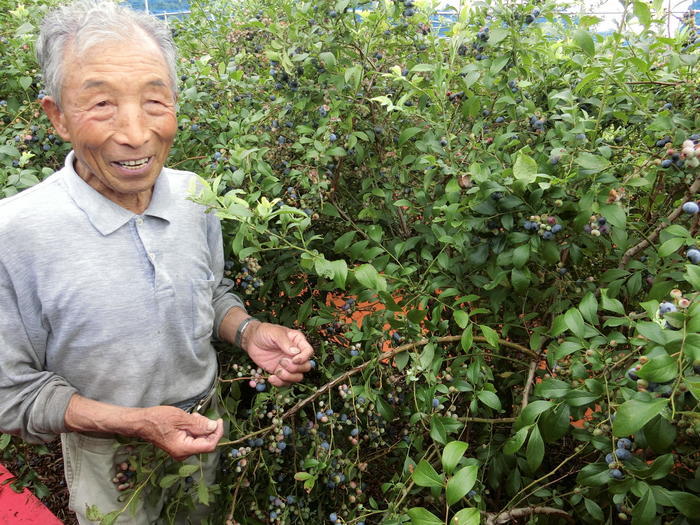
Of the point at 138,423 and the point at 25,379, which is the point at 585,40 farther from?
the point at 25,379

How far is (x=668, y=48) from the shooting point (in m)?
1.63

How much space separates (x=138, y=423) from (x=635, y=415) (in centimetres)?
109

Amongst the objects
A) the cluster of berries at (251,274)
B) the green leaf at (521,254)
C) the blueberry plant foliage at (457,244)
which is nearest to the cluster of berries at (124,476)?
the blueberry plant foliage at (457,244)

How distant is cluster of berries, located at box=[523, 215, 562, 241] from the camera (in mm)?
1313

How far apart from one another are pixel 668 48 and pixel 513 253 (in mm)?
846

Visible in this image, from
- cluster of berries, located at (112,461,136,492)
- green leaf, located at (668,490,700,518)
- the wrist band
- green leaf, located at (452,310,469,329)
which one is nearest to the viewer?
green leaf, located at (668,490,700,518)

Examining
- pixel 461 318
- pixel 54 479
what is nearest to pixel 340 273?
pixel 461 318

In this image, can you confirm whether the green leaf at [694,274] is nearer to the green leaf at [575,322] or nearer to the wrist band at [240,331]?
the green leaf at [575,322]

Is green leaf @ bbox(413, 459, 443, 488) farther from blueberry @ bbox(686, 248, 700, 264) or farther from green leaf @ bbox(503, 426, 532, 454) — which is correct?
blueberry @ bbox(686, 248, 700, 264)

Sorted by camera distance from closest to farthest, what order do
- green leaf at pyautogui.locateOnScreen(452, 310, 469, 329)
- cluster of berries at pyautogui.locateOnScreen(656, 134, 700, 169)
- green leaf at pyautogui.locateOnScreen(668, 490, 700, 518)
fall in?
green leaf at pyautogui.locateOnScreen(668, 490, 700, 518) < cluster of berries at pyautogui.locateOnScreen(656, 134, 700, 169) < green leaf at pyautogui.locateOnScreen(452, 310, 469, 329)

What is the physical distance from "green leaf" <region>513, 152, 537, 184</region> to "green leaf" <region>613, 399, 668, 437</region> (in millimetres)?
551

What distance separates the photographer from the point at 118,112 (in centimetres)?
130

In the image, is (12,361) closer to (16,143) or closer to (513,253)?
(16,143)

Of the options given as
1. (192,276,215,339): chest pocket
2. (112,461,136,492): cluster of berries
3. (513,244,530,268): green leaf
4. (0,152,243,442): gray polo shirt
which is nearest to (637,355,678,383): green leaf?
(513,244,530,268): green leaf
